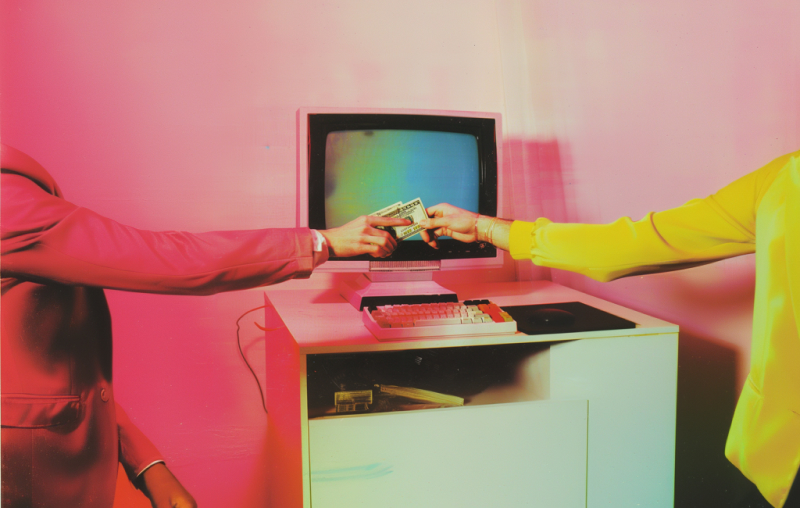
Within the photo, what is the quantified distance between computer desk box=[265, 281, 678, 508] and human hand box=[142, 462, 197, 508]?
288 mm

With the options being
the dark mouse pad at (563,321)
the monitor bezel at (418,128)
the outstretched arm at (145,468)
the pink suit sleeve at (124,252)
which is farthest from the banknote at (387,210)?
the outstretched arm at (145,468)

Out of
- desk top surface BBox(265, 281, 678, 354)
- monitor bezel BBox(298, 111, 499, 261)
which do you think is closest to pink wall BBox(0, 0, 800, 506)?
desk top surface BBox(265, 281, 678, 354)

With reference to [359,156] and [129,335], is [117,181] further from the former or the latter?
[359,156]

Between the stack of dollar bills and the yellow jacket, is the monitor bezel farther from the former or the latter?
the yellow jacket

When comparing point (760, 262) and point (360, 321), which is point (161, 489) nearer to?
point (360, 321)

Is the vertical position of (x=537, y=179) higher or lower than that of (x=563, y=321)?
higher

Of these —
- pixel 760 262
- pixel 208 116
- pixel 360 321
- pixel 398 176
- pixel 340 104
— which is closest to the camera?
pixel 760 262

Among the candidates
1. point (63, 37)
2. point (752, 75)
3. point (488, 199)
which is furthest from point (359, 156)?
point (752, 75)

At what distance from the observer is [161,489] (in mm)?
1217

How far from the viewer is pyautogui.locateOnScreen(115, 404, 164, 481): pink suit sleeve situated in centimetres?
118

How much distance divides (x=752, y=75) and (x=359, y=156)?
0.81 m

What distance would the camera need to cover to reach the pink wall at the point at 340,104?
1107 millimetres

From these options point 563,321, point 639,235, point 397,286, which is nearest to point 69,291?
point 397,286

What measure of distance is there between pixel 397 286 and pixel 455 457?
0.41m
